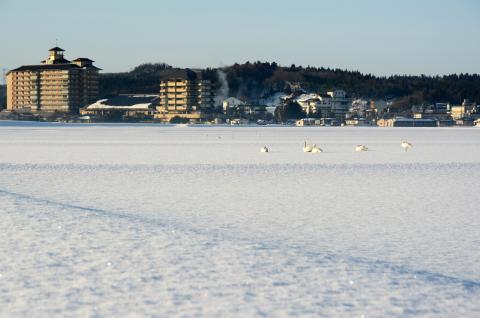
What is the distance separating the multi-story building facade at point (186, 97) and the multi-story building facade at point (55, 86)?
21572 millimetres

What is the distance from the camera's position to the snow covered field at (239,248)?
6848 mm

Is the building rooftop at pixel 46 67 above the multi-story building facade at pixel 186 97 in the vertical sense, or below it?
above

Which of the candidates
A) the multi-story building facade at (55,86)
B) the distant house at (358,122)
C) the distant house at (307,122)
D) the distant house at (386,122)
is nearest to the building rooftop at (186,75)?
the multi-story building facade at (55,86)

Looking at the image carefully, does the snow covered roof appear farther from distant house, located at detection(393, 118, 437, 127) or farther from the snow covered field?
the snow covered field

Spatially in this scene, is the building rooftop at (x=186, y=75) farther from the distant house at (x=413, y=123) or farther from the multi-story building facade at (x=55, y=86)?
the distant house at (x=413, y=123)

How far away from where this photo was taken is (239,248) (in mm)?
9375

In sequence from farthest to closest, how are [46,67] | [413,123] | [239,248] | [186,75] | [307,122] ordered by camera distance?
[46,67] < [186,75] < [307,122] < [413,123] < [239,248]

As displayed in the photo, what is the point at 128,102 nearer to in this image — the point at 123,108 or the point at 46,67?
the point at 123,108

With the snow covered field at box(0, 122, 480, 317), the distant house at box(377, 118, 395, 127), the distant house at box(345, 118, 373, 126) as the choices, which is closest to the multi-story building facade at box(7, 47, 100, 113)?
the distant house at box(345, 118, 373, 126)

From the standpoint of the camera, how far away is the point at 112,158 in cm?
2892

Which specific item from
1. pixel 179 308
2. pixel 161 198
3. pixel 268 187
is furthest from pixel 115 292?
pixel 268 187

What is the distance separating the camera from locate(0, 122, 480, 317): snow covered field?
6848mm

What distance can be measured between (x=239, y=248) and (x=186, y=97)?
531ft

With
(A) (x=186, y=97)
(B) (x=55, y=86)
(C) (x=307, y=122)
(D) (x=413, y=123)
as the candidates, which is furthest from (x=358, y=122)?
(B) (x=55, y=86)
